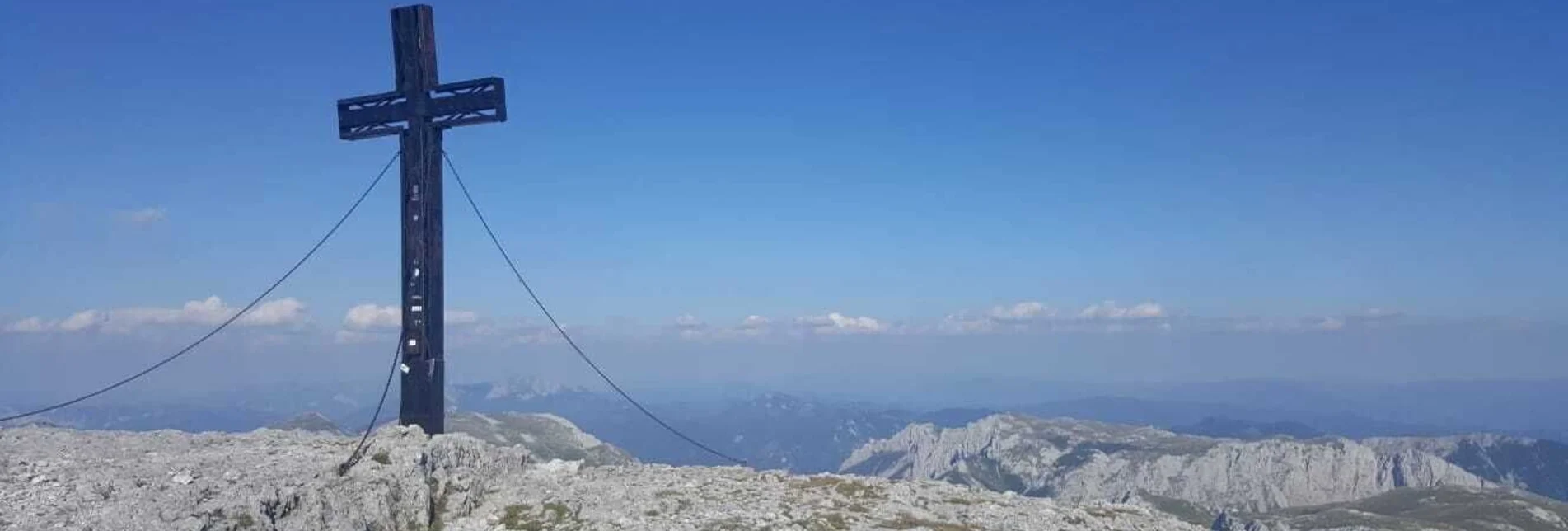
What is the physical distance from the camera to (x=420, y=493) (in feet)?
77.8

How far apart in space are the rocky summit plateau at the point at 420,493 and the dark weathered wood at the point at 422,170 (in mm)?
1536

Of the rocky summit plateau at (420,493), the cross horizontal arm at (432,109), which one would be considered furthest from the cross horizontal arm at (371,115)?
the rocky summit plateau at (420,493)

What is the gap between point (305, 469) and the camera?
22.9 m

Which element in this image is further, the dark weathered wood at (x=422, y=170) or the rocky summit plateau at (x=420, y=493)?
the dark weathered wood at (x=422, y=170)

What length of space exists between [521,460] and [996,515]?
13.8 meters

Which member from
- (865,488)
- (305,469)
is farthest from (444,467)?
(865,488)

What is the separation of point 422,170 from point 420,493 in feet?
32.0

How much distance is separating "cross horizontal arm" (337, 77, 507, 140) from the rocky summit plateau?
895 cm

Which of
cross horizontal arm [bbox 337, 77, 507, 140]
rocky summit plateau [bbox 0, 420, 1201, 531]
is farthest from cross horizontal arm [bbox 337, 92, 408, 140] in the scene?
rocky summit plateau [bbox 0, 420, 1201, 531]

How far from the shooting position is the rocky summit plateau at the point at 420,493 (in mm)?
19422

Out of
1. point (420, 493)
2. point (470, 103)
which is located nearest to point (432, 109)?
point (470, 103)

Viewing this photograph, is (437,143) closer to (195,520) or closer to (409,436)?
(409,436)

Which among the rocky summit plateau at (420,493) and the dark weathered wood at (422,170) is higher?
the dark weathered wood at (422,170)

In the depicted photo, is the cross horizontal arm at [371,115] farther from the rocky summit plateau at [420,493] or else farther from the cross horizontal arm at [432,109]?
the rocky summit plateau at [420,493]
